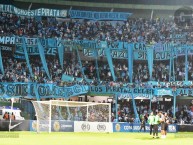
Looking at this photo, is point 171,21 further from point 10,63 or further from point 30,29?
point 10,63

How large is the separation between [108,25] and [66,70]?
12.0m

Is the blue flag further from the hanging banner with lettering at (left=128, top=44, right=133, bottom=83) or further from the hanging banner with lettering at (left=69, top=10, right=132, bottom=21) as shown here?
the hanging banner with lettering at (left=69, top=10, right=132, bottom=21)

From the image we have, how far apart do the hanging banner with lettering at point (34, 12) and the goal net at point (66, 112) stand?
82.4 ft

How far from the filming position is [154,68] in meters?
65.3

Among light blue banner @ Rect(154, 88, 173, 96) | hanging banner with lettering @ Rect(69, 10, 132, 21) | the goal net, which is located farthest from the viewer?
hanging banner with lettering @ Rect(69, 10, 132, 21)

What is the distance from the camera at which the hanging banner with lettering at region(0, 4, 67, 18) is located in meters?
65.1

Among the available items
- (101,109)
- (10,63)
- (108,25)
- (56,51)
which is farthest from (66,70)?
(101,109)

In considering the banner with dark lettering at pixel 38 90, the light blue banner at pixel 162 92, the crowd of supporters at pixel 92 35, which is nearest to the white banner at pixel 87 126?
the banner with dark lettering at pixel 38 90

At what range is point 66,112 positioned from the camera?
44531 millimetres

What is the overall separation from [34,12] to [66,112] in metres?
27.4

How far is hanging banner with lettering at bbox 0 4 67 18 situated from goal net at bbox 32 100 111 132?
82.4 feet

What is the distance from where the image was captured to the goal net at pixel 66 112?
41.8 meters

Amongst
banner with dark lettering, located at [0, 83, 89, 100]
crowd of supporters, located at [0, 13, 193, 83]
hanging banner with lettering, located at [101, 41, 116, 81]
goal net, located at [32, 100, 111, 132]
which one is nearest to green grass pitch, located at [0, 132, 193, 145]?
goal net, located at [32, 100, 111, 132]

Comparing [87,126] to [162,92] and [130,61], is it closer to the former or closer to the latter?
[162,92]
